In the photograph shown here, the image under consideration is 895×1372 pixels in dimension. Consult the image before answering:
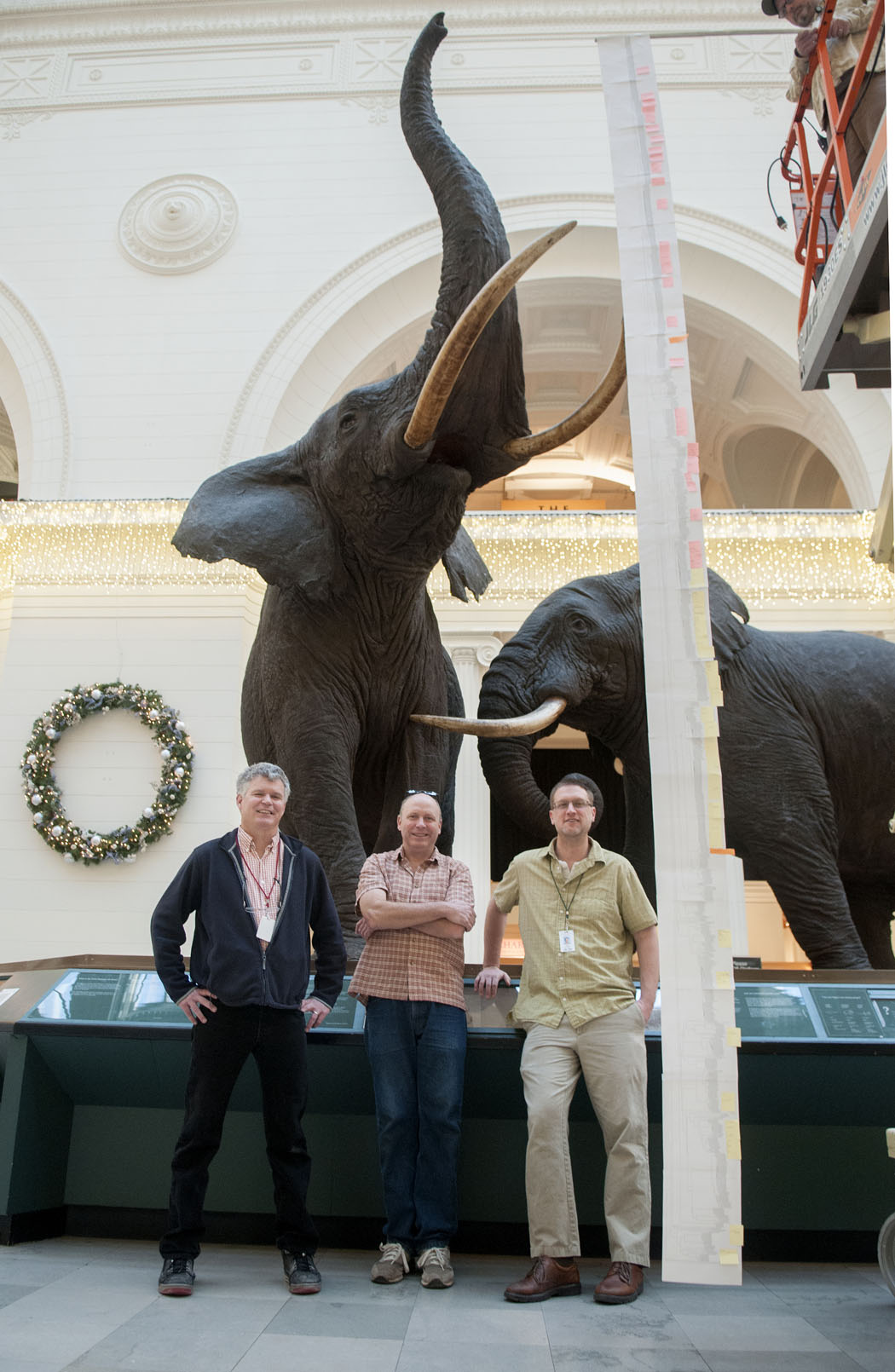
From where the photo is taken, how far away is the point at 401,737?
388cm

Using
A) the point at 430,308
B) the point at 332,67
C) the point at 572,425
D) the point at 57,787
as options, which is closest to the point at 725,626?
the point at 572,425

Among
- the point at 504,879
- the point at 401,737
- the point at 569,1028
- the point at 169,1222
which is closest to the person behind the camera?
the point at 169,1222

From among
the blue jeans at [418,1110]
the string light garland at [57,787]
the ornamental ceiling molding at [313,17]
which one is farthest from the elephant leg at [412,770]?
the ornamental ceiling molding at [313,17]

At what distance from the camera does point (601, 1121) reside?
271 centimetres

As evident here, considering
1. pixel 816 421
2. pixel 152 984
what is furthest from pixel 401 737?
pixel 816 421

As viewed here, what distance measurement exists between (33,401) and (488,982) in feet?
38.4

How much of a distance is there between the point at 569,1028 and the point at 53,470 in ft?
37.1

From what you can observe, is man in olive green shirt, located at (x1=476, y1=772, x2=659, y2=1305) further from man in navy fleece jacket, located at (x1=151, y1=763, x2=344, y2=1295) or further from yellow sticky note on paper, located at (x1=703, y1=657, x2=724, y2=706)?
yellow sticky note on paper, located at (x1=703, y1=657, x2=724, y2=706)

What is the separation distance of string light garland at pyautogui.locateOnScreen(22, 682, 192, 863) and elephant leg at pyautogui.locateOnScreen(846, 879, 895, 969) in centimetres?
791

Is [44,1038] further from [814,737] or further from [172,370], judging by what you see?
[172,370]

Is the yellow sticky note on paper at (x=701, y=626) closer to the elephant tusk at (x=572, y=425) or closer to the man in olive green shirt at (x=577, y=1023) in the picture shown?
the man in olive green shirt at (x=577, y=1023)

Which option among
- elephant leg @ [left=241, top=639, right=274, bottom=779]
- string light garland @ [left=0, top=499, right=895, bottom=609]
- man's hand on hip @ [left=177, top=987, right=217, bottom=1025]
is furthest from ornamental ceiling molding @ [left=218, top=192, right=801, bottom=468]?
man's hand on hip @ [left=177, top=987, right=217, bottom=1025]

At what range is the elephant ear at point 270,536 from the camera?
3572 millimetres

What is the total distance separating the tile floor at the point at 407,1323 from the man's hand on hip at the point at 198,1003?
60 centimetres
